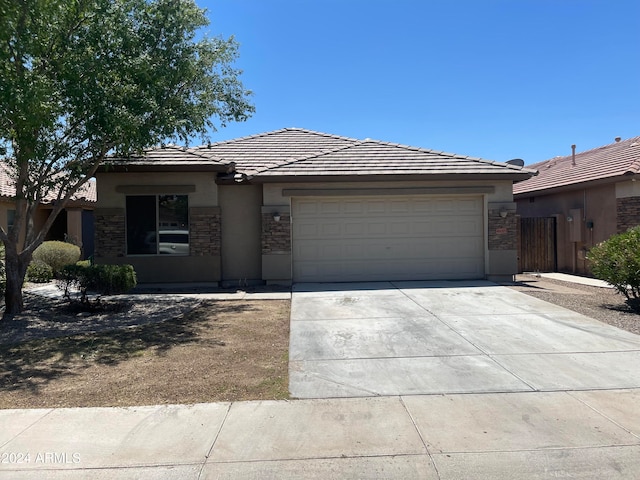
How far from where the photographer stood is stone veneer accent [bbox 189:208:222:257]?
12875 millimetres

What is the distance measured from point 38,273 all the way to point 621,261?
15698 mm

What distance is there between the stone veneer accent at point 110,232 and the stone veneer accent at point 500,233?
9954mm

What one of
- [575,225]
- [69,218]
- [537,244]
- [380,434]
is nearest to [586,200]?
[575,225]

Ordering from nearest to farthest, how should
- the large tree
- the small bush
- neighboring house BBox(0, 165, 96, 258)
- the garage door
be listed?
the large tree
the small bush
the garage door
neighboring house BBox(0, 165, 96, 258)

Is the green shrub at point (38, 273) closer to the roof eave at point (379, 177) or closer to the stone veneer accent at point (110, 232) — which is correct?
the stone veneer accent at point (110, 232)

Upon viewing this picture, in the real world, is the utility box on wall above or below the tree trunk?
above

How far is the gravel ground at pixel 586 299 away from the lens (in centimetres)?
858

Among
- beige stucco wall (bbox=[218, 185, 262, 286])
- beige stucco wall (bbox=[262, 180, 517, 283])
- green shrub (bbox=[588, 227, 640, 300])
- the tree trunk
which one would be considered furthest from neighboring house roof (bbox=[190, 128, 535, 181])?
the tree trunk

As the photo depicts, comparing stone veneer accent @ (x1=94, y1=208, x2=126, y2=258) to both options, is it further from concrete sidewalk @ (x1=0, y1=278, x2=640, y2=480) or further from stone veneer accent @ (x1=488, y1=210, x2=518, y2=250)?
stone veneer accent @ (x1=488, y1=210, x2=518, y2=250)

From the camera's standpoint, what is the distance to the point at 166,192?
1282cm

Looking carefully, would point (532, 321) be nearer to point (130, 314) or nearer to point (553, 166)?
point (130, 314)

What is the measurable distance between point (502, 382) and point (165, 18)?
27.6 ft

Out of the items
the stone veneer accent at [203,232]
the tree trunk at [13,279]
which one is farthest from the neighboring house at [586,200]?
the tree trunk at [13,279]

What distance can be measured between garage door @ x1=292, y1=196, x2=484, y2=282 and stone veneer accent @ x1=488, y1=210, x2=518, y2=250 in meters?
0.30
